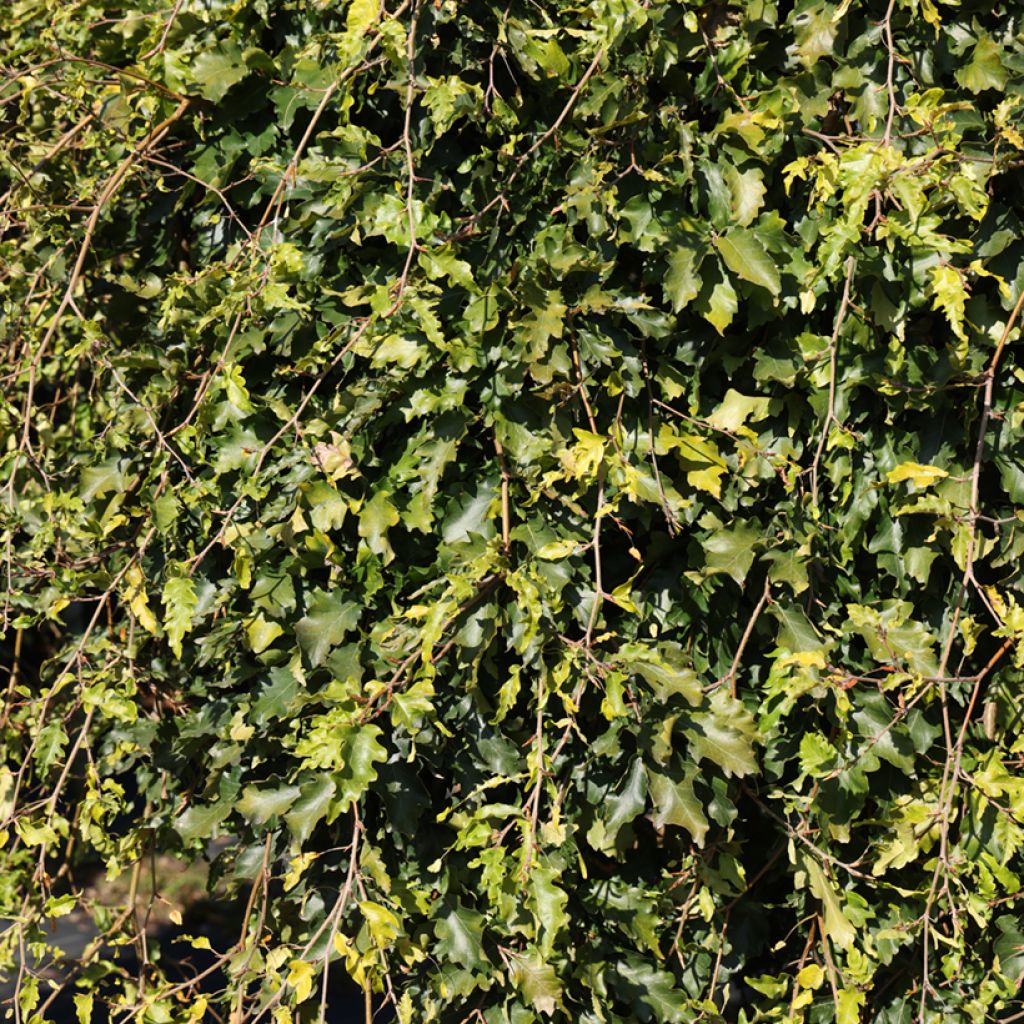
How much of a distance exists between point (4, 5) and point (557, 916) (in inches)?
107

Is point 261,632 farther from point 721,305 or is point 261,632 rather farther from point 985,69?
point 985,69

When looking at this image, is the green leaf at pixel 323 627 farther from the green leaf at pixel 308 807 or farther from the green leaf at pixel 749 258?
the green leaf at pixel 749 258

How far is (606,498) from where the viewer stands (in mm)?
2244

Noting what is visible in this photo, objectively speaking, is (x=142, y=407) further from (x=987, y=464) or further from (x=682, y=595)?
(x=987, y=464)

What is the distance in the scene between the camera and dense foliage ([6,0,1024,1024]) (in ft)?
7.12

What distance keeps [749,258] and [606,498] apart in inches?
19.9

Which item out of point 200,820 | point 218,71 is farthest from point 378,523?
point 218,71

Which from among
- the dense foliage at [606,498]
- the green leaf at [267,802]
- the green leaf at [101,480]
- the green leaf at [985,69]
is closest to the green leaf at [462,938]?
the dense foliage at [606,498]

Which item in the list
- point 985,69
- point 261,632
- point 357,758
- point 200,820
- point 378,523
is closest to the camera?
point 357,758

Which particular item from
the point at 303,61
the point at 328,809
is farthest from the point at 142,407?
the point at 328,809

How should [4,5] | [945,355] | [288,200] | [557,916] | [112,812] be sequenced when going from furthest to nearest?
[4,5] < [112,812] < [288,200] < [945,355] < [557,916]

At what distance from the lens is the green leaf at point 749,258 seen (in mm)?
2160

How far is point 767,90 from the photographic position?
225 cm

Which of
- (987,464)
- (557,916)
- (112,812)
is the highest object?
(987,464)
